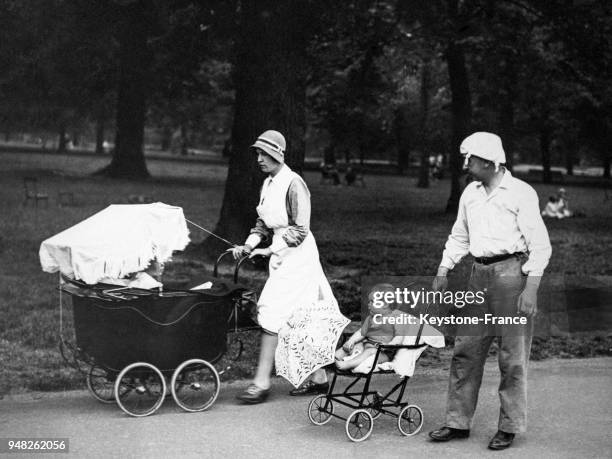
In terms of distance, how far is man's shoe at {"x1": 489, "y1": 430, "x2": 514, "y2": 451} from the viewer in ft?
20.2

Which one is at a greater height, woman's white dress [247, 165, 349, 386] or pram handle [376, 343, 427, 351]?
woman's white dress [247, 165, 349, 386]

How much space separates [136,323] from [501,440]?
2.50 m

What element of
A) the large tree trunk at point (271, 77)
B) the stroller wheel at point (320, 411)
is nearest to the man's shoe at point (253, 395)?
the stroller wheel at point (320, 411)

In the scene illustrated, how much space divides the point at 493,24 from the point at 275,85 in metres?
11.4

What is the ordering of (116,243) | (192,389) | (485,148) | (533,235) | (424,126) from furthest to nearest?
(424,126), (192,389), (116,243), (485,148), (533,235)

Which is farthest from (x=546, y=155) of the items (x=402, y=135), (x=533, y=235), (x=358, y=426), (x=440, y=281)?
(x=358, y=426)

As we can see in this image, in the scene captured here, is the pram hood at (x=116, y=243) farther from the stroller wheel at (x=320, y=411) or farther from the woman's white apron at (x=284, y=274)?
the stroller wheel at (x=320, y=411)

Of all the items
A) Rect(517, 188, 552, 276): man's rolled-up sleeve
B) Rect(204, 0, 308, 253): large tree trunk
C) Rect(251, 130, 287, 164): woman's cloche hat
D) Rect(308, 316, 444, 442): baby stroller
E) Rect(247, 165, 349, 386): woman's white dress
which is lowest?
Rect(308, 316, 444, 442): baby stroller

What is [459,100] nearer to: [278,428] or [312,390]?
[312,390]

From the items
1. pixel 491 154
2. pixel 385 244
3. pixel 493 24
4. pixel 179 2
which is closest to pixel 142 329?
pixel 491 154

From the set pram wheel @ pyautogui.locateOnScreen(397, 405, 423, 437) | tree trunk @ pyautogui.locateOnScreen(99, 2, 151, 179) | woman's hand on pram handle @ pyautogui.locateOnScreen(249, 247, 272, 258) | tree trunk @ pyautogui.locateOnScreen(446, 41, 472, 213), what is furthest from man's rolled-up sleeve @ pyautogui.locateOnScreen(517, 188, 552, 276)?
tree trunk @ pyautogui.locateOnScreen(99, 2, 151, 179)

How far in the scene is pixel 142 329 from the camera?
22.1ft

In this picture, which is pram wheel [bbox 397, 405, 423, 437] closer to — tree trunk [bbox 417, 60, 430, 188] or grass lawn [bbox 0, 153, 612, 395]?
grass lawn [bbox 0, 153, 612, 395]

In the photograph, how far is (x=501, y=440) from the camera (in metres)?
6.20
